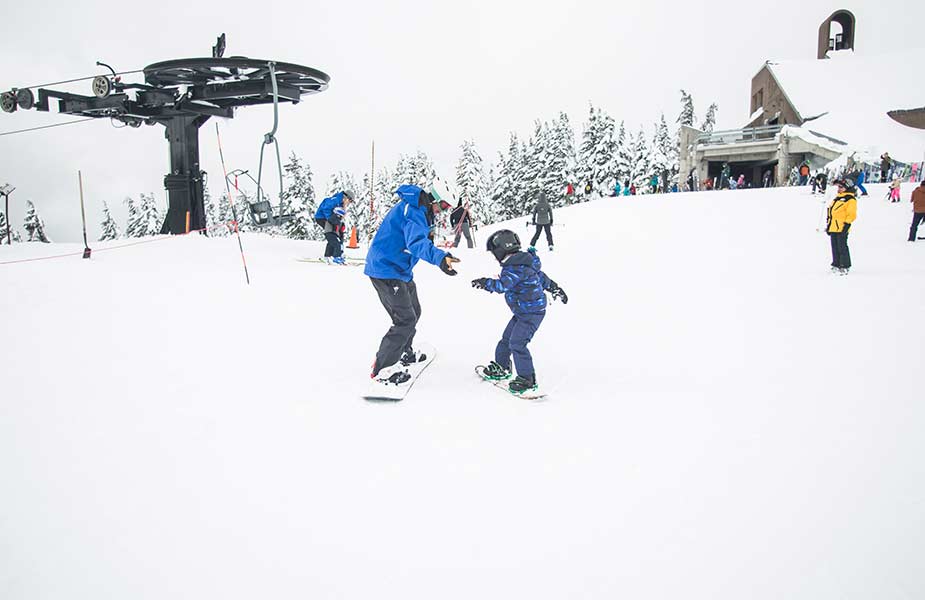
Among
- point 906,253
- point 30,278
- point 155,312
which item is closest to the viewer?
point 155,312

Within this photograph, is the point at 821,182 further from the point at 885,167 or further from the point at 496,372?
the point at 496,372

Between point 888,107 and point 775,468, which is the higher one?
point 888,107

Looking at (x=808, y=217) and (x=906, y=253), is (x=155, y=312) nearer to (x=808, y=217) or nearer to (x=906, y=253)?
(x=906, y=253)

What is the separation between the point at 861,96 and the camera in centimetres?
3350

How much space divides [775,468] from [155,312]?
25.4ft

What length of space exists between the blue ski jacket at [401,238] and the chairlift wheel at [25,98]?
15.5 meters

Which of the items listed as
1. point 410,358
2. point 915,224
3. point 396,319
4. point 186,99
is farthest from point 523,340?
point 915,224

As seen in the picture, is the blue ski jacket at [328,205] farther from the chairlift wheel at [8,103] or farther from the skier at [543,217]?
the chairlift wheel at [8,103]

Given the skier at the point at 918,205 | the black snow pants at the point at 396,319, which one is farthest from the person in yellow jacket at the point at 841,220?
the black snow pants at the point at 396,319

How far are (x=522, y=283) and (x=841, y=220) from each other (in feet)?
27.9

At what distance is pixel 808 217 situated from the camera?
1722 cm

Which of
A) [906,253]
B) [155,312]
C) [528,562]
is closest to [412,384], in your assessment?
[528,562]

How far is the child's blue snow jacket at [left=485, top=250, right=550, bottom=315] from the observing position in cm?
448

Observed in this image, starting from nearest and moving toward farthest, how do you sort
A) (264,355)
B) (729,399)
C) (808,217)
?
(729,399)
(264,355)
(808,217)
